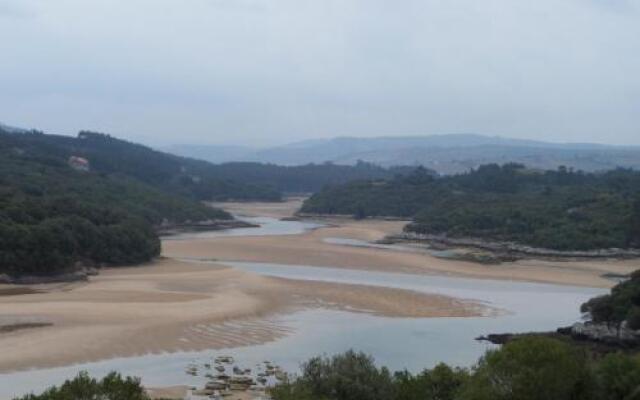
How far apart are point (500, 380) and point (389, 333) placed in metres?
17.9

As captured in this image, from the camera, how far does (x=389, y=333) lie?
126 ft

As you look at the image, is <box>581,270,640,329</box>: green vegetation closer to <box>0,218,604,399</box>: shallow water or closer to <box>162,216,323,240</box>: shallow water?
<box>0,218,604,399</box>: shallow water

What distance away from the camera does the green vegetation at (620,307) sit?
3538 cm

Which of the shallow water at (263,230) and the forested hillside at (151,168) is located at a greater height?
the forested hillside at (151,168)

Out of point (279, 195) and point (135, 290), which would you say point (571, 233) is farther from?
point (279, 195)

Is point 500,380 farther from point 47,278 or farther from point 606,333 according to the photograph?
point 47,278

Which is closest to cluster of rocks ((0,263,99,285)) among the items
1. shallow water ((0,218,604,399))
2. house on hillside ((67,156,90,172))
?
shallow water ((0,218,604,399))

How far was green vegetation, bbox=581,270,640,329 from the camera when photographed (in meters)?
35.4

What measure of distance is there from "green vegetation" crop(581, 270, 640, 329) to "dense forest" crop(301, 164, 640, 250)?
118 ft

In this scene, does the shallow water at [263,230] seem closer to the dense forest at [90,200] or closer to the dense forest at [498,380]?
the dense forest at [90,200]

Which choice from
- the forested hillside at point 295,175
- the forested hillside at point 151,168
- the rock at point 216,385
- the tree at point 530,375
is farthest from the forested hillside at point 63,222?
the forested hillside at point 295,175

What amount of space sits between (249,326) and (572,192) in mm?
66145

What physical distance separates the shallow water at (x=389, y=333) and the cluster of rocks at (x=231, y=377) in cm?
48

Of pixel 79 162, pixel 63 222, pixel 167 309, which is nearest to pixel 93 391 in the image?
pixel 167 309
